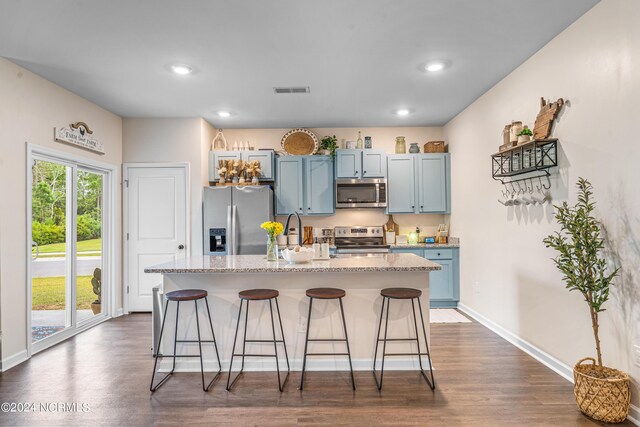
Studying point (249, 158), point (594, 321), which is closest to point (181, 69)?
point (249, 158)

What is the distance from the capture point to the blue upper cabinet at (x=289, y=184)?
5.50 meters

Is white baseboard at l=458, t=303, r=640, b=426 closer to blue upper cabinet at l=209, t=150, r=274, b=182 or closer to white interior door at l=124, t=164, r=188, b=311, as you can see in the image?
blue upper cabinet at l=209, t=150, r=274, b=182

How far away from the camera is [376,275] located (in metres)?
3.18

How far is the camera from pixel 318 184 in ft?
18.1

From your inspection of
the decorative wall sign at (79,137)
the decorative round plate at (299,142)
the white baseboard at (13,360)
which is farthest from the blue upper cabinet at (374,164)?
the white baseboard at (13,360)

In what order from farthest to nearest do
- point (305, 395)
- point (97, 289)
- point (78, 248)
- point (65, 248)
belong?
1. point (97, 289)
2. point (78, 248)
3. point (65, 248)
4. point (305, 395)

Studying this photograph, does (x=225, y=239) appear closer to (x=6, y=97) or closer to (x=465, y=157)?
(x=6, y=97)

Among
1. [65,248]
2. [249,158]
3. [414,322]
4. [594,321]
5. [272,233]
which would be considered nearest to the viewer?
[594,321]

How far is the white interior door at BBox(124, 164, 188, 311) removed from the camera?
5086 millimetres

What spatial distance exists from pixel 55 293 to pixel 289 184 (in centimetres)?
314

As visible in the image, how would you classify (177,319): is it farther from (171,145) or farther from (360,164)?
(360,164)

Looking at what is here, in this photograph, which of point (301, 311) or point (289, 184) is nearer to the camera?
point (301, 311)

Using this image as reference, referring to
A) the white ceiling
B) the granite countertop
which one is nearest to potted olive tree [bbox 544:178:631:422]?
the granite countertop

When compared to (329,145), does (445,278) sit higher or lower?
lower
